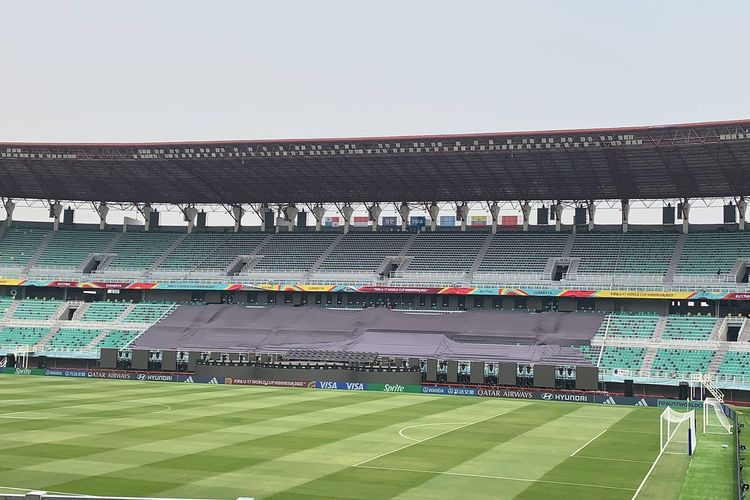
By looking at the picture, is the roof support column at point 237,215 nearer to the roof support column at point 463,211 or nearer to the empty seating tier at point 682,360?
the roof support column at point 463,211

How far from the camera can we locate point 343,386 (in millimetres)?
63469

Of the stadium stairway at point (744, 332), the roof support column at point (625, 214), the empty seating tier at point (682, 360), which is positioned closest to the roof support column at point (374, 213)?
the roof support column at point (625, 214)

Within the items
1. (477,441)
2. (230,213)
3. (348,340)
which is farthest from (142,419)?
(230,213)

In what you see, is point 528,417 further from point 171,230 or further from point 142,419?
point 171,230

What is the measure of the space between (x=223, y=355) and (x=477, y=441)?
39.0 metres

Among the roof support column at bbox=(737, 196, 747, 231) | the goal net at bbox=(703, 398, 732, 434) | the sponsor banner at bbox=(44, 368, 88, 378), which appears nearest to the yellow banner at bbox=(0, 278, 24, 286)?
the sponsor banner at bbox=(44, 368, 88, 378)

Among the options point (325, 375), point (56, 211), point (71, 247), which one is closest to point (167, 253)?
point (71, 247)

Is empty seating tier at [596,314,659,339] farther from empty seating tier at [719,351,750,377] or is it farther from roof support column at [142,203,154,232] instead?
roof support column at [142,203,154,232]

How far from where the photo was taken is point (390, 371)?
212 ft

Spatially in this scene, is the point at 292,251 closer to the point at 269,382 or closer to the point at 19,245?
the point at 269,382

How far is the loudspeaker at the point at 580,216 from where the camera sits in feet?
281

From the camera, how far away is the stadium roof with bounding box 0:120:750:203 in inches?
2682

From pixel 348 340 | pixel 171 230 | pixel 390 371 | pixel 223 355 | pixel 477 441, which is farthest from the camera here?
pixel 171 230

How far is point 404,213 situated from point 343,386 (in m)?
31.9
